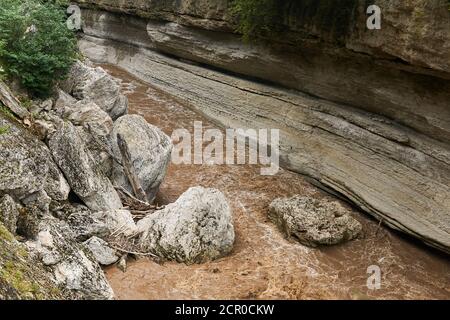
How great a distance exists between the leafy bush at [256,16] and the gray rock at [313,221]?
529 centimetres

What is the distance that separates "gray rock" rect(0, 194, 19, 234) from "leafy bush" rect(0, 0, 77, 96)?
3798mm

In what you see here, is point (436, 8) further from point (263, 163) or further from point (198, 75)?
point (198, 75)

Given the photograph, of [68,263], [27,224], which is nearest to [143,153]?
[27,224]

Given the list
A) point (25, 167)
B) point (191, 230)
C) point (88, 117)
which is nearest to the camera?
point (25, 167)

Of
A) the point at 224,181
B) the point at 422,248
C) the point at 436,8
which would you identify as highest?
the point at 436,8

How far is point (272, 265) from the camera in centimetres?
797

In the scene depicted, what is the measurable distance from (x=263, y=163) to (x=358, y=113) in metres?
3.22

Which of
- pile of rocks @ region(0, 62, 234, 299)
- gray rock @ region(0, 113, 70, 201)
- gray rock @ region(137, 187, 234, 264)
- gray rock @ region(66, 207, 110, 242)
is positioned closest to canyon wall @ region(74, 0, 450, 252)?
pile of rocks @ region(0, 62, 234, 299)

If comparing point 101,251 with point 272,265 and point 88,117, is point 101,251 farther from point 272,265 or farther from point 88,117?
point 88,117

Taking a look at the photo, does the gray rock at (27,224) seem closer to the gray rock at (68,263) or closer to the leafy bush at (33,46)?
the gray rock at (68,263)

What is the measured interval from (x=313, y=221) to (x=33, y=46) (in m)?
7.41

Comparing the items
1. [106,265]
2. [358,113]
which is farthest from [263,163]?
[106,265]

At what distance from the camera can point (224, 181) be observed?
11469 mm

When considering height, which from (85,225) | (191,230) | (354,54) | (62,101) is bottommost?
(191,230)
